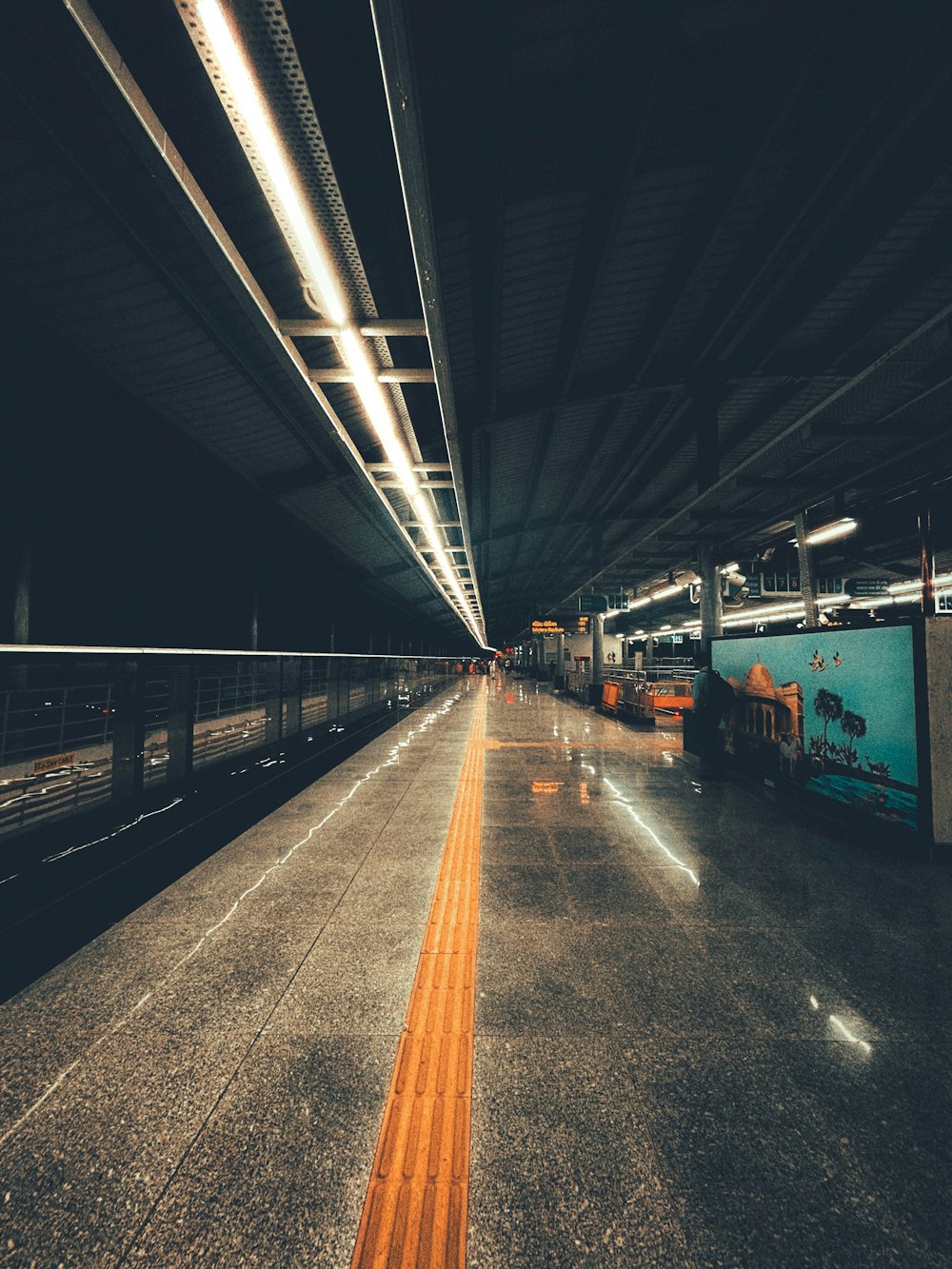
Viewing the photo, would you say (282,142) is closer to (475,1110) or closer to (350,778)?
(475,1110)

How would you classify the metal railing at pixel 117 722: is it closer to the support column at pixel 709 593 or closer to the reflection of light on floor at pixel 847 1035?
the reflection of light on floor at pixel 847 1035

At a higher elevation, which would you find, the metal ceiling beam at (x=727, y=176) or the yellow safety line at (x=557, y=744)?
the metal ceiling beam at (x=727, y=176)

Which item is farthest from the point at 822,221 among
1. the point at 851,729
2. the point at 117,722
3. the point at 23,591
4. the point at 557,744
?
the point at 557,744

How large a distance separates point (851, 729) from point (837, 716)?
22 centimetres

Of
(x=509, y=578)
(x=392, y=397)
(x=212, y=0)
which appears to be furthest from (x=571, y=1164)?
(x=509, y=578)

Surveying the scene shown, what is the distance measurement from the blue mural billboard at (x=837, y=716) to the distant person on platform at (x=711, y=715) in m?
0.28

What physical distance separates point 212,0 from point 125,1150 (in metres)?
3.86

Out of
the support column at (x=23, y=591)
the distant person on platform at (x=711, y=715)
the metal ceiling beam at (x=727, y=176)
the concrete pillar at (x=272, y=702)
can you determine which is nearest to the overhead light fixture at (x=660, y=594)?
the distant person on platform at (x=711, y=715)

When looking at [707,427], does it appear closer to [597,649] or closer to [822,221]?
[822,221]

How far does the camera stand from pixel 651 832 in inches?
190

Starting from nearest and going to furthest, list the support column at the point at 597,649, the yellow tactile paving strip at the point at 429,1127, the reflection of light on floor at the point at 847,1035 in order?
the yellow tactile paving strip at the point at 429,1127 → the reflection of light on floor at the point at 847,1035 → the support column at the point at 597,649

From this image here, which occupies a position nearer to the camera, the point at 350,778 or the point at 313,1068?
the point at 313,1068

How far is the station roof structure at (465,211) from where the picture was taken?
2.40 metres

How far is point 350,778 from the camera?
23.0ft
